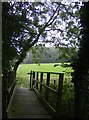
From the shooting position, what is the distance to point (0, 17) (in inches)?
152

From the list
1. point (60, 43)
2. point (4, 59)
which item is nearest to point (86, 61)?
point (4, 59)

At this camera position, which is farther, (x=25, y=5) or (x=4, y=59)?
(x=25, y=5)

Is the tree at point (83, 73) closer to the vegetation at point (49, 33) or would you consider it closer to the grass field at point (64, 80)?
the vegetation at point (49, 33)

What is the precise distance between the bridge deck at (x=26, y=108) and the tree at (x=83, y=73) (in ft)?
1.77

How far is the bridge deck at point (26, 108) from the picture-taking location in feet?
14.2

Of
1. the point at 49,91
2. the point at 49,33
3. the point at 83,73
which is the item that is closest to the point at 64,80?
the point at 49,91

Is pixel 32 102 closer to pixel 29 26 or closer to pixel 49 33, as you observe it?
pixel 29 26

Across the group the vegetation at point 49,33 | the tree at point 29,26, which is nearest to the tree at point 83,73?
the vegetation at point 49,33

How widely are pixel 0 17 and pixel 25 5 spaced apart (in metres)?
0.98

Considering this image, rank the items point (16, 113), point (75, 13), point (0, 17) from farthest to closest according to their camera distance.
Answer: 1. point (75, 13)
2. point (16, 113)
3. point (0, 17)

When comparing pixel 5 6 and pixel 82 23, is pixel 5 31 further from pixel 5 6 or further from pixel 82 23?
pixel 82 23

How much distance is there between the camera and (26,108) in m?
4.80

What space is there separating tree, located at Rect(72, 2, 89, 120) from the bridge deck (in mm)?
538

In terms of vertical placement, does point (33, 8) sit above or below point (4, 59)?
above
